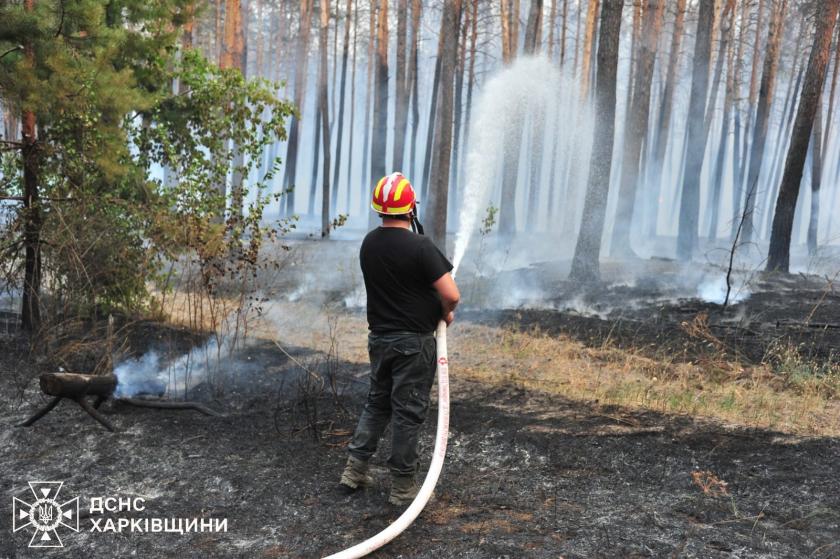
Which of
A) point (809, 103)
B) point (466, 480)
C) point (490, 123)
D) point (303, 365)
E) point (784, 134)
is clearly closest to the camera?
point (466, 480)

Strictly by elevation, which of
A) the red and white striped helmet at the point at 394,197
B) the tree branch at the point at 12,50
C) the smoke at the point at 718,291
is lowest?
the smoke at the point at 718,291

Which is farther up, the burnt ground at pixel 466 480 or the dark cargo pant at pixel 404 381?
the dark cargo pant at pixel 404 381

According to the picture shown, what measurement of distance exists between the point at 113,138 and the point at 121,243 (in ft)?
3.90

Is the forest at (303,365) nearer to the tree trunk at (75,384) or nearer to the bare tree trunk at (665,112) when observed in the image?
the tree trunk at (75,384)

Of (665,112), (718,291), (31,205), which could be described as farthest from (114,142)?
(665,112)

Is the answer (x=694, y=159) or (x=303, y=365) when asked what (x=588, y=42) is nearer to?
(x=694, y=159)

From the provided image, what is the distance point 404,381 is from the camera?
3.94m

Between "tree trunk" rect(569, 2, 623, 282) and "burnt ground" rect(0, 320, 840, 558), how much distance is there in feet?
23.2

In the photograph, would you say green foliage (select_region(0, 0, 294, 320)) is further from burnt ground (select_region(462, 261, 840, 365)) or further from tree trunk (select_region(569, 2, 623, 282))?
tree trunk (select_region(569, 2, 623, 282))

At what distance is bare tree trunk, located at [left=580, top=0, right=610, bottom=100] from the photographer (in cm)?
2475

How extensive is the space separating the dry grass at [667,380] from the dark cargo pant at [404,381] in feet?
8.86

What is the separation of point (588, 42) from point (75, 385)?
2486cm

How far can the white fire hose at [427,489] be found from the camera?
338 centimetres

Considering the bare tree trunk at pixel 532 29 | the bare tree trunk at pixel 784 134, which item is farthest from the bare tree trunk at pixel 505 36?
the bare tree trunk at pixel 784 134
